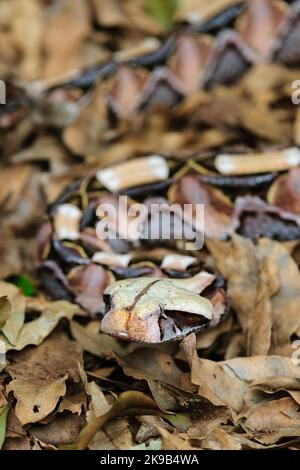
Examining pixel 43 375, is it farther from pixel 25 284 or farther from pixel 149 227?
pixel 149 227

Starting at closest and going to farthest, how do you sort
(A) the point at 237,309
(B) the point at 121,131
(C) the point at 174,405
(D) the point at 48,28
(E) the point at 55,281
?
(C) the point at 174,405
(A) the point at 237,309
(E) the point at 55,281
(B) the point at 121,131
(D) the point at 48,28

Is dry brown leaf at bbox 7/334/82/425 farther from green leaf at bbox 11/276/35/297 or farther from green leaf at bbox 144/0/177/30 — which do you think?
green leaf at bbox 144/0/177/30

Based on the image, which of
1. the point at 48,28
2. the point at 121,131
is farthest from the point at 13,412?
the point at 48,28

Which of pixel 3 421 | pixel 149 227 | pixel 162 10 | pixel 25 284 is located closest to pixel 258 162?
pixel 149 227

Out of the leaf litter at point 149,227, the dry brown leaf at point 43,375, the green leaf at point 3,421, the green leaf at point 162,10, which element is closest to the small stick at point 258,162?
the leaf litter at point 149,227
